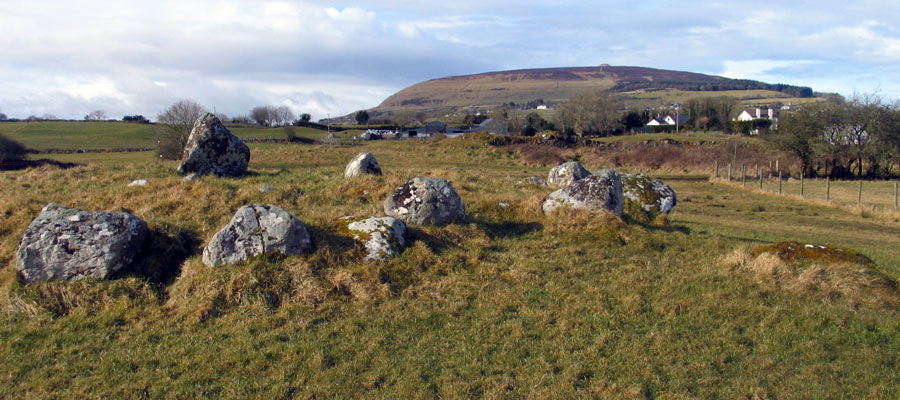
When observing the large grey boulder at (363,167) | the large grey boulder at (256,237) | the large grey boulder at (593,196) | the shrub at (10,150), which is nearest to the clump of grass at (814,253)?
the large grey boulder at (593,196)

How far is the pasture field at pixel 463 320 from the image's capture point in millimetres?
6164

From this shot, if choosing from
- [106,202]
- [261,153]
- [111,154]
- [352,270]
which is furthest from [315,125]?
[352,270]

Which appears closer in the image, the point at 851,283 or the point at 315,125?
the point at 851,283

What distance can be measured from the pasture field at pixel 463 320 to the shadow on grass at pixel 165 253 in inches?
1.3

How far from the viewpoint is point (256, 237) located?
30.5 ft

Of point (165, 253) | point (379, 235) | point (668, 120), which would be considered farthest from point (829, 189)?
point (668, 120)

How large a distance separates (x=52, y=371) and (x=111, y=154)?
60921 mm

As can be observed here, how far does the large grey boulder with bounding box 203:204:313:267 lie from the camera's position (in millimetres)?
9117

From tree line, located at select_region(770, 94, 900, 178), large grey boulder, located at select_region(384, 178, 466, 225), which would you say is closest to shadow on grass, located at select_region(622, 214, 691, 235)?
large grey boulder, located at select_region(384, 178, 466, 225)

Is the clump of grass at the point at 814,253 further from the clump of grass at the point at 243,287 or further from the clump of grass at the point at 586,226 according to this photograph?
the clump of grass at the point at 243,287

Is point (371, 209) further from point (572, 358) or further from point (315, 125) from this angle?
point (315, 125)

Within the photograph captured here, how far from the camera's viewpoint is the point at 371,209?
13.1 m

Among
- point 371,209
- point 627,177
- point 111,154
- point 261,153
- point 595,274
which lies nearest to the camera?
point 595,274

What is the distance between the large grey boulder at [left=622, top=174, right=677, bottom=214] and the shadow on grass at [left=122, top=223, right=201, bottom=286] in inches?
484
